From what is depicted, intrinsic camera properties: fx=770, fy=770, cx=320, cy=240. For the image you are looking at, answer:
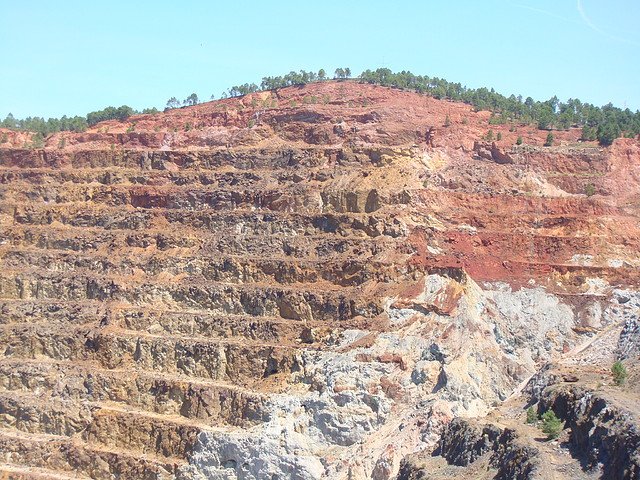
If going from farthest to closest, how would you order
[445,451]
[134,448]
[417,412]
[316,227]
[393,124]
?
[393,124]
[316,227]
[134,448]
[417,412]
[445,451]

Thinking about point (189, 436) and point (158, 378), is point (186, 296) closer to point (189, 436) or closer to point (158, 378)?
point (158, 378)

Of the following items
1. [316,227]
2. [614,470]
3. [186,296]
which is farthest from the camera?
[316,227]

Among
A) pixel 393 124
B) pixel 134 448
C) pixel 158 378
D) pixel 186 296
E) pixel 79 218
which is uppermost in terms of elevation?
pixel 393 124

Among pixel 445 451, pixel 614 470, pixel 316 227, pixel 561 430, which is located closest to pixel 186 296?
pixel 316 227

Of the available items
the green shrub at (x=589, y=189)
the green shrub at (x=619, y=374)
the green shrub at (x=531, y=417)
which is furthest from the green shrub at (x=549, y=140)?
the green shrub at (x=531, y=417)

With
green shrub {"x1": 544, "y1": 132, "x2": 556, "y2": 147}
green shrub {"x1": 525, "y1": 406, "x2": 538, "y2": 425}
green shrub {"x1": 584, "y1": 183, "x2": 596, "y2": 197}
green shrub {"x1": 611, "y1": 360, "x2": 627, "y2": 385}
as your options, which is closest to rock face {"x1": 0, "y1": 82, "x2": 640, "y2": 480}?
green shrub {"x1": 584, "y1": 183, "x2": 596, "y2": 197}

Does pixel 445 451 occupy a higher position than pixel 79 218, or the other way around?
pixel 79 218

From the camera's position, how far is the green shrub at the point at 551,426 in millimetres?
30266

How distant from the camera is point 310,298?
48.9 m

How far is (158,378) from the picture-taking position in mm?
46906

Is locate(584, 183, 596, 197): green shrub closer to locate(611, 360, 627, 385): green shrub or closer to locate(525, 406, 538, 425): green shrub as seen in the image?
locate(611, 360, 627, 385): green shrub

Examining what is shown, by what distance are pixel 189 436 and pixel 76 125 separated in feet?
178

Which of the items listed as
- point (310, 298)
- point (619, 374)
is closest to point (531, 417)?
point (619, 374)

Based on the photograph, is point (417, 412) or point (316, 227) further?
point (316, 227)
